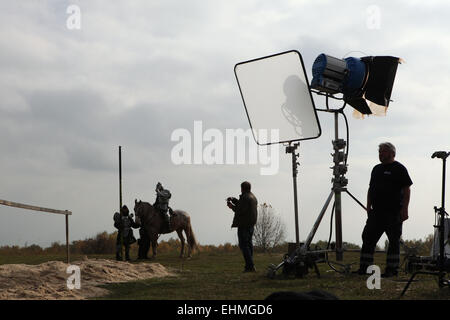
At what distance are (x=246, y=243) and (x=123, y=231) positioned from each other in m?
5.82

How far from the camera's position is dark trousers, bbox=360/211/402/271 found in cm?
796

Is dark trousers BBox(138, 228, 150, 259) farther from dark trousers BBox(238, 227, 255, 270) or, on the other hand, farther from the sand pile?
dark trousers BBox(238, 227, 255, 270)

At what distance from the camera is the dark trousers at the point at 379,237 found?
796 centimetres

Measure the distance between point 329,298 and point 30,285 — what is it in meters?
5.16

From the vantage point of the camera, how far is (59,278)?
26.9 ft

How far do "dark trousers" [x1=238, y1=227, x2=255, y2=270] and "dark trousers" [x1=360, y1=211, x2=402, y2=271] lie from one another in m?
2.28

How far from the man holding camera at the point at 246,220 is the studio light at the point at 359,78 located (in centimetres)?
239

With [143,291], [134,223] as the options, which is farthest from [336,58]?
[134,223]

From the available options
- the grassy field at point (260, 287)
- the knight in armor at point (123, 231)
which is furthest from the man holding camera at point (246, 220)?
the knight in armor at point (123, 231)

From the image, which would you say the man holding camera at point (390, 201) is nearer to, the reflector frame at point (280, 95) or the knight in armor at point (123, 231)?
the reflector frame at point (280, 95)

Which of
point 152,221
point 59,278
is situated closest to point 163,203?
point 152,221

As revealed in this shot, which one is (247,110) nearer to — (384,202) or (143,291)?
(384,202)

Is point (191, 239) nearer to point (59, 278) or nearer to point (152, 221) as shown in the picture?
point (152, 221)
